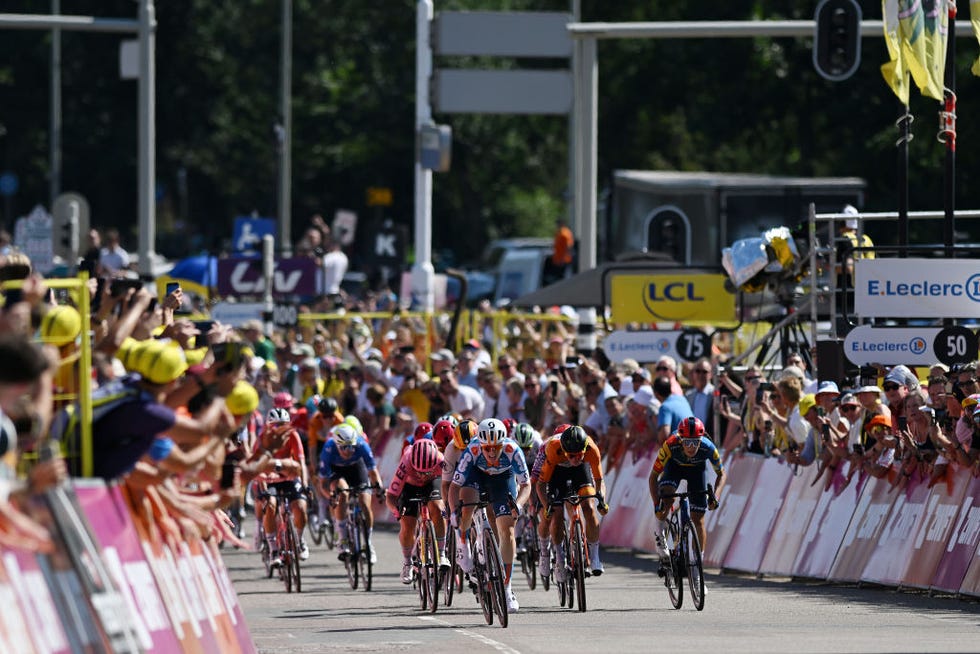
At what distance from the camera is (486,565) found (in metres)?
17.5

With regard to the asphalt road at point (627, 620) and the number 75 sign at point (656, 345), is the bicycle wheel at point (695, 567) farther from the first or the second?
the number 75 sign at point (656, 345)

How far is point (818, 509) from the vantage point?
814 inches

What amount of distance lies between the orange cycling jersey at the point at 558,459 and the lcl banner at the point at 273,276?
15126 mm

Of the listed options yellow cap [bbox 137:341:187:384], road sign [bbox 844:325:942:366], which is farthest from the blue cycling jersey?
yellow cap [bbox 137:341:187:384]

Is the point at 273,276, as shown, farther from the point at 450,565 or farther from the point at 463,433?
the point at 463,433

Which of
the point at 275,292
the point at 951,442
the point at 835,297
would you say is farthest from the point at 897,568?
the point at 275,292

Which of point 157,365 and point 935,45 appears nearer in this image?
point 157,365

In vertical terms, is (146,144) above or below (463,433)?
above

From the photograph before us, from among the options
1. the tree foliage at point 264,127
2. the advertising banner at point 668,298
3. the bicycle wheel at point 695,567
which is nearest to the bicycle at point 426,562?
the bicycle wheel at point 695,567

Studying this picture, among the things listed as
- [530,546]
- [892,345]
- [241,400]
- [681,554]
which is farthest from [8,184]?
[241,400]

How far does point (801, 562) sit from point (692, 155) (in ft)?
122

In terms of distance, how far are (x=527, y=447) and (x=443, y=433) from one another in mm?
1373

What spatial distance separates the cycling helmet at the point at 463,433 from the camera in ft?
61.2

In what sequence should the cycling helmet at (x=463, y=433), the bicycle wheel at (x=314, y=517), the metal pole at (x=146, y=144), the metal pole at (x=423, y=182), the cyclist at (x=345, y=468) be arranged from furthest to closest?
the metal pole at (x=146, y=144) < the metal pole at (x=423, y=182) < the bicycle wheel at (x=314, y=517) < the cyclist at (x=345, y=468) < the cycling helmet at (x=463, y=433)
